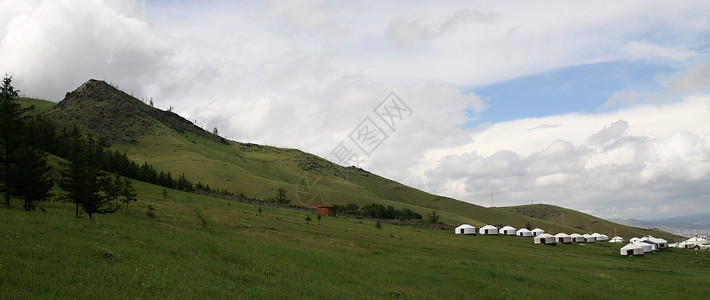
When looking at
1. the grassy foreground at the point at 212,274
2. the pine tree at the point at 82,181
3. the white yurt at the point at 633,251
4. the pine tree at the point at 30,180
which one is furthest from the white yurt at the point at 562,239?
the pine tree at the point at 30,180

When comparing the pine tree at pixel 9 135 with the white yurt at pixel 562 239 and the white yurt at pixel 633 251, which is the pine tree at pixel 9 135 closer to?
the white yurt at pixel 633 251

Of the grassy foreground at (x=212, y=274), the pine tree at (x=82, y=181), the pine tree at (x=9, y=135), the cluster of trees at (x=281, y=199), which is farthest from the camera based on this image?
the cluster of trees at (x=281, y=199)

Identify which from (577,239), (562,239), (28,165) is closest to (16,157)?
(28,165)

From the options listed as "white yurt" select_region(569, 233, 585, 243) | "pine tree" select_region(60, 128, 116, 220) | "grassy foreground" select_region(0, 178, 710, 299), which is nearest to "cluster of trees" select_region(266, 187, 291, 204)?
"white yurt" select_region(569, 233, 585, 243)

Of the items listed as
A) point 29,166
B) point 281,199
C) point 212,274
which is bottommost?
point 212,274

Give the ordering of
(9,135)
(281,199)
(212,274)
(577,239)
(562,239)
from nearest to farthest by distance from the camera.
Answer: (212,274) < (9,135) < (562,239) < (577,239) < (281,199)

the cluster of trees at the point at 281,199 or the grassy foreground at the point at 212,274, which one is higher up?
the cluster of trees at the point at 281,199

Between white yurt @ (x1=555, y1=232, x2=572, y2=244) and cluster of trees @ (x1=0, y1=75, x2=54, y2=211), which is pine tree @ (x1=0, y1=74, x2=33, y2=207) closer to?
cluster of trees @ (x1=0, y1=75, x2=54, y2=211)

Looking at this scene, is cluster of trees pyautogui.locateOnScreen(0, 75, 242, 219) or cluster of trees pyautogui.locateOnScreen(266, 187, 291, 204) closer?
cluster of trees pyautogui.locateOnScreen(0, 75, 242, 219)

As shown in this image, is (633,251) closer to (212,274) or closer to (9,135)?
(212,274)

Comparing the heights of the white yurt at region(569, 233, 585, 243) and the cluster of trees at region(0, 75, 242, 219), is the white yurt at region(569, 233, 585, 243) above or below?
below

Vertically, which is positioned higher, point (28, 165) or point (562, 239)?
point (28, 165)

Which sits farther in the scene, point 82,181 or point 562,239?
point 562,239

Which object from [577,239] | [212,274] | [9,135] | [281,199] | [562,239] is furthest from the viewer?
[281,199]
